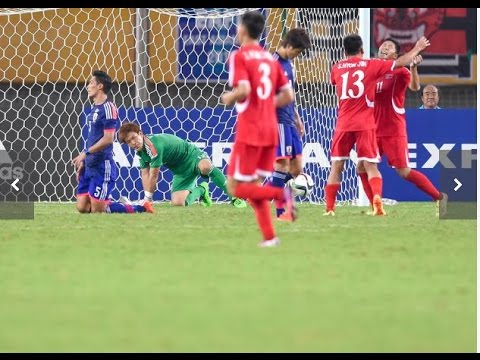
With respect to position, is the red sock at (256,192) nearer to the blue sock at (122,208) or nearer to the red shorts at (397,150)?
the red shorts at (397,150)

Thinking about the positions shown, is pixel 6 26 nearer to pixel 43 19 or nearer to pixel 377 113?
pixel 43 19

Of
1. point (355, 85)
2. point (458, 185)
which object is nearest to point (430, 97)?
point (458, 185)

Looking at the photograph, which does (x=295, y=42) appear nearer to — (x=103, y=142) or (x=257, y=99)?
(x=257, y=99)

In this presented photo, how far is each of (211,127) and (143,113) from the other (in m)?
0.85

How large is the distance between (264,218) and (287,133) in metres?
2.82

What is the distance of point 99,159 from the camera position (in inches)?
481

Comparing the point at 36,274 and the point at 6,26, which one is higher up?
the point at 6,26

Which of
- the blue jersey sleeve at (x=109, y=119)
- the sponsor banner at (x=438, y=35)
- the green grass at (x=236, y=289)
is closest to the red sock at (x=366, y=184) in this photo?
the green grass at (x=236, y=289)

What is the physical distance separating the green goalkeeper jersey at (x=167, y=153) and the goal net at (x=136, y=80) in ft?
5.02

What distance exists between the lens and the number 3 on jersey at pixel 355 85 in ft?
37.4

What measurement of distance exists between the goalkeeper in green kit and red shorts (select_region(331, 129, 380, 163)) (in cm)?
215
